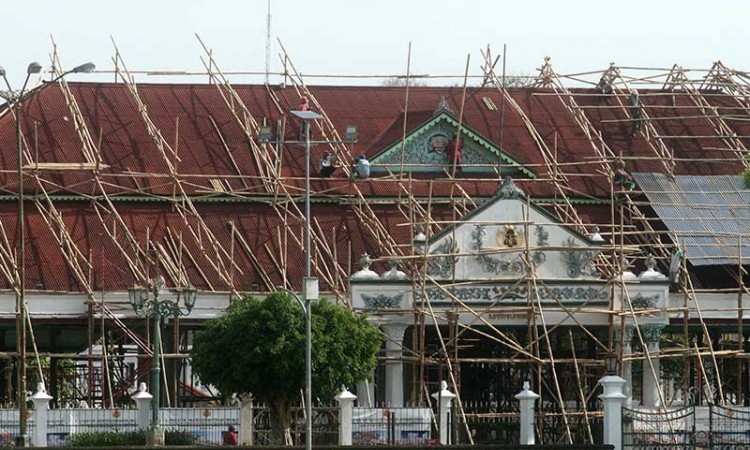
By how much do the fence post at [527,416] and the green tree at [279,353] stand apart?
4.16 m

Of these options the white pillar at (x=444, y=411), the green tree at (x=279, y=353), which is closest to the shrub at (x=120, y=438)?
the green tree at (x=279, y=353)

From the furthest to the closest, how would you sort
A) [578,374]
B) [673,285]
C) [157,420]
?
[673,285] < [578,374] < [157,420]

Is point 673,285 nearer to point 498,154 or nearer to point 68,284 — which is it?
point 498,154

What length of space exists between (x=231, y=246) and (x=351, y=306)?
5.33m

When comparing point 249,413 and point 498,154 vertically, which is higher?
point 498,154

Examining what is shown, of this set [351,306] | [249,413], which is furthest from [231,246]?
[249,413]

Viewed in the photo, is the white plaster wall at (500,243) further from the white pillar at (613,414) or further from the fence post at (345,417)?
the white pillar at (613,414)

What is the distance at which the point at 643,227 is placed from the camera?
5947 centimetres

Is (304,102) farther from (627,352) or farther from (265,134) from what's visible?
(627,352)

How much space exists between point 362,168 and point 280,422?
Result: 12.3m

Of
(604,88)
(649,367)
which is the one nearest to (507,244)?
(649,367)

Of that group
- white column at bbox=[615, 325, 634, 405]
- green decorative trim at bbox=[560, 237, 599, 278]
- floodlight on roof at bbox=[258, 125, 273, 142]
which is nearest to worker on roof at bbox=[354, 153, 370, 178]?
floodlight on roof at bbox=[258, 125, 273, 142]

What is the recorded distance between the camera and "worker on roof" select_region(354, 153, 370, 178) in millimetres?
60594

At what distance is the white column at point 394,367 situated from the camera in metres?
54.5
